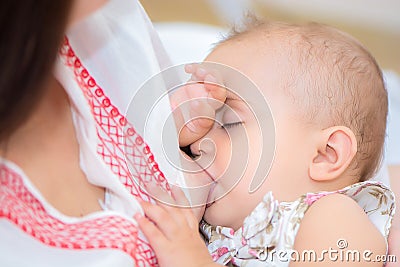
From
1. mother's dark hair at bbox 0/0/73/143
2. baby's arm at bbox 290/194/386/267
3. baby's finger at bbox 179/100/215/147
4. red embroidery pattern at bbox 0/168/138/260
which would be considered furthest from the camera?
baby's finger at bbox 179/100/215/147

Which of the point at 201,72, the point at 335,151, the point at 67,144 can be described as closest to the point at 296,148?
the point at 335,151

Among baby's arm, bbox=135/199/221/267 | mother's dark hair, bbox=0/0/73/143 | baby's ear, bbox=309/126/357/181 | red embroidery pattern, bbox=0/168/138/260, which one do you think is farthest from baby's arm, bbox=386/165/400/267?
mother's dark hair, bbox=0/0/73/143

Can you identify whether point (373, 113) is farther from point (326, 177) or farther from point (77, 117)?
point (77, 117)

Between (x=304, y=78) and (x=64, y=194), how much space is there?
365 millimetres

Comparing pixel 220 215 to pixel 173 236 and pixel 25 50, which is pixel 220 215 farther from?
pixel 25 50

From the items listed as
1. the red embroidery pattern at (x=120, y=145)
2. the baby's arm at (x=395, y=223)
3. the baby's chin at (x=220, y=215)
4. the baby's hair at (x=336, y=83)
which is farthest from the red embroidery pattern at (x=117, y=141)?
the baby's arm at (x=395, y=223)

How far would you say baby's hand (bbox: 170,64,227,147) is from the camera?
850mm

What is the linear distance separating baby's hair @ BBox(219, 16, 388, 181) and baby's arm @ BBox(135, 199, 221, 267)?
0.22 m

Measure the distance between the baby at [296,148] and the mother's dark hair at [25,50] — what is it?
11.3 inches

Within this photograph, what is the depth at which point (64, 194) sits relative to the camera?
0.68 meters

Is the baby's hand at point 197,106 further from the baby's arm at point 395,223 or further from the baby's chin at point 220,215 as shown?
the baby's arm at point 395,223

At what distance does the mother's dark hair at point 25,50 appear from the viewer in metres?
0.51

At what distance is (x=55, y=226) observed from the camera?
2.16ft

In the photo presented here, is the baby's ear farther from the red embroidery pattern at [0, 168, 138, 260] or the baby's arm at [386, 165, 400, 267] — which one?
the red embroidery pattern at [0, 168, 138, 260]
